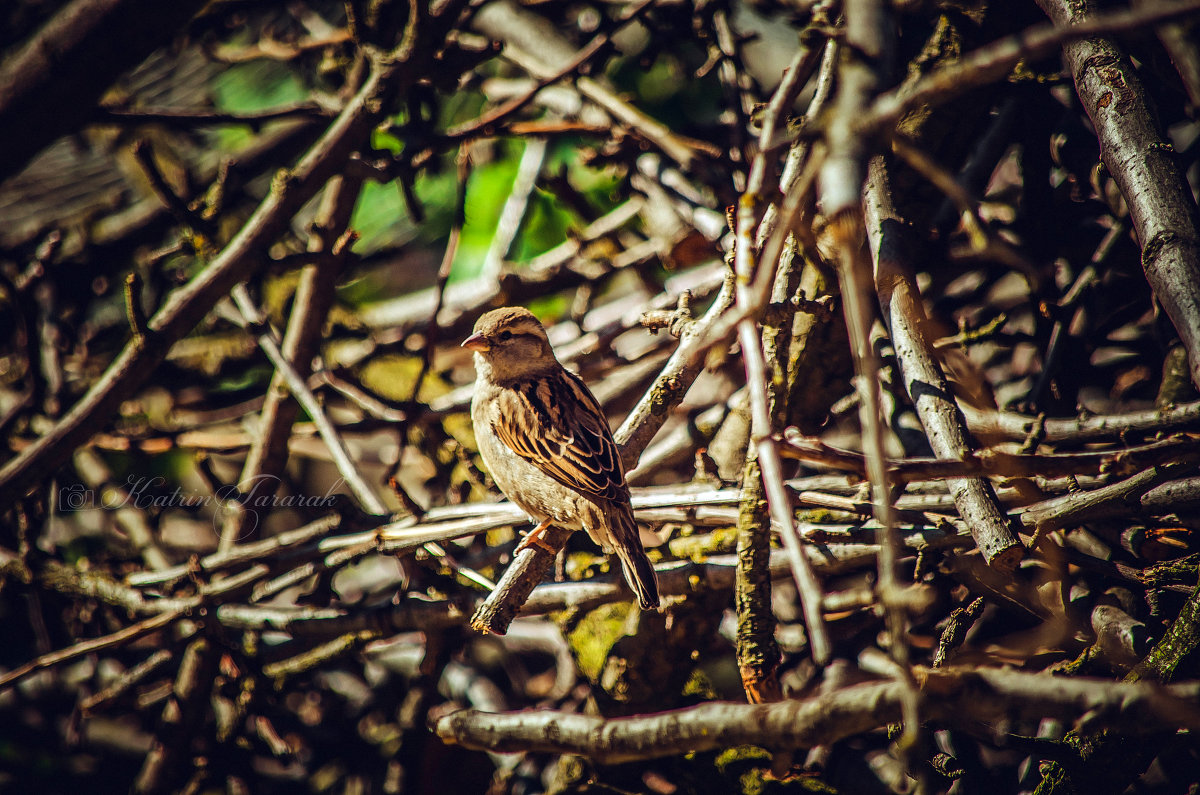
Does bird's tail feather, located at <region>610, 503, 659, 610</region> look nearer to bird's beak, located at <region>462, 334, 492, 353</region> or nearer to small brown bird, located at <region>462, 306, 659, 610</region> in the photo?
small brown bird, located at <region>462, 306, 659, 610</region>

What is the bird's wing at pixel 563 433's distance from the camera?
2623 millimetres

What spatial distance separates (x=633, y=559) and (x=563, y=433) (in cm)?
80

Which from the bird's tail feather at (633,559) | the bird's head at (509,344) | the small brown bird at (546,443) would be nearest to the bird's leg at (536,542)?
the small brown bird at (546,443)

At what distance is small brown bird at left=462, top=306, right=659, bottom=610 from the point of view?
2.57 metres

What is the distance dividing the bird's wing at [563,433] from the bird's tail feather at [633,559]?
87 millimetres

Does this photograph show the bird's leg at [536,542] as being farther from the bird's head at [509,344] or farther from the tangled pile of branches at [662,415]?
the bird's head at [509,344]

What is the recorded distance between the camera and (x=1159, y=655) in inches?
65.7

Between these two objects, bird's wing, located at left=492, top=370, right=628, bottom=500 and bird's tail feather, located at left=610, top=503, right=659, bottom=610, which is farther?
bird's wing, located at left=492, top=370, right=628, bottom=500

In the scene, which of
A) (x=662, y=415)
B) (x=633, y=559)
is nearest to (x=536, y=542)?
(x=633, y=559)

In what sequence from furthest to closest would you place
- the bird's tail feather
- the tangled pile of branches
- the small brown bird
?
the small brown bird < the bird's tail feather < the tangled pile of branches

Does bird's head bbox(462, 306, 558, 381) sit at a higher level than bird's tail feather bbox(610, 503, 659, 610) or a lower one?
higher

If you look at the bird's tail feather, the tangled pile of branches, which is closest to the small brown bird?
the bird's tail feather

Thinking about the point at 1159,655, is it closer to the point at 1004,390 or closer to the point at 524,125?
the point at 1004,390

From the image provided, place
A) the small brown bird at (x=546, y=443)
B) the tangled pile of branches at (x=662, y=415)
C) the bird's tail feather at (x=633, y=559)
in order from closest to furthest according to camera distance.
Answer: the tangled pile of branches at (x=662, y=415) → the bird's tail feather at (x=633, y=559) → the small brown bird at (x=546, y=443)
